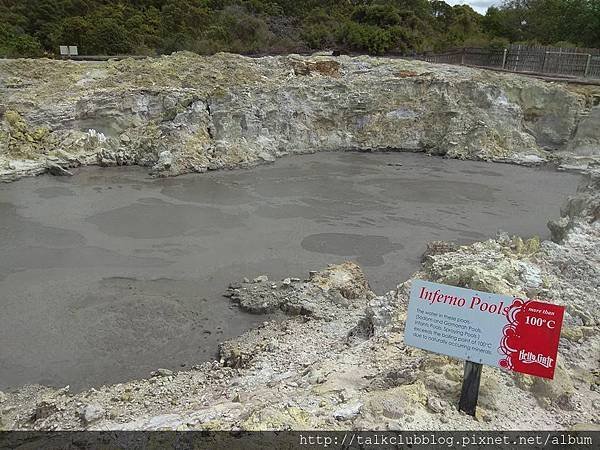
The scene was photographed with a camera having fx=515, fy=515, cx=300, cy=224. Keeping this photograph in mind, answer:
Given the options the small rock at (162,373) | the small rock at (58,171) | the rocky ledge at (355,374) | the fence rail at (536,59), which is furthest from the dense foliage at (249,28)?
the small rock at (162,373)

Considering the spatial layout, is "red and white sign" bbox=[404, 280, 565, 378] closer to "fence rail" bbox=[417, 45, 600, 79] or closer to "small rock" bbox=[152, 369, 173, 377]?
"small rock" bbox=[152, 369, 173, 377]

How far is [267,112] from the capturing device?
22.5m

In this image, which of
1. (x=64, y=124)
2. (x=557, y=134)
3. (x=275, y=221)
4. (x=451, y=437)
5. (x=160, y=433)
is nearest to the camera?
(x=451, y=437)

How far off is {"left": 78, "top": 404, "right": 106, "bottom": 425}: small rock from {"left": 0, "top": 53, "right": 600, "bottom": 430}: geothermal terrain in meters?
0.02

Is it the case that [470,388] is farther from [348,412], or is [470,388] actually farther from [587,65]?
[587,65]

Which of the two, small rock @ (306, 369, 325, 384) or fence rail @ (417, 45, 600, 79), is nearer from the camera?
small rock @ (306, 369, 325, 384)

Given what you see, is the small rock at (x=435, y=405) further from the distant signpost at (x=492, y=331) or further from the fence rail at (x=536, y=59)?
the fence rail at (x=536, y=59)

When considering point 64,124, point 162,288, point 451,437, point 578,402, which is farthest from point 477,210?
point 64,124

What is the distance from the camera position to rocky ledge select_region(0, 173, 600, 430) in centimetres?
467

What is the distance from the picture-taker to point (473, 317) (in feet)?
14.4

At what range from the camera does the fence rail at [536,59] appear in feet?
90.5

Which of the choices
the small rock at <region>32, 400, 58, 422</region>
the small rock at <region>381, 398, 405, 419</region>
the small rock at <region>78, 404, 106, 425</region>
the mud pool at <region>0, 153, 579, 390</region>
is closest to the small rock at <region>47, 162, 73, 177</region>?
the mud pool at <region>0, 153, 579, 390</region>

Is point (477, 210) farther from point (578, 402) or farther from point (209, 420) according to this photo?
point (209, 420)

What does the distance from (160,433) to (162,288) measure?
5.74m
